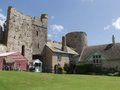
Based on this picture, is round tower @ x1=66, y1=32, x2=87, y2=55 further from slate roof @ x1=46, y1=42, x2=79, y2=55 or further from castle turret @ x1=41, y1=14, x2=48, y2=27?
castle turret @ x1=41, y1=14, x2=48, y2=27

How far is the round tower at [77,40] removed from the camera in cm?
6670

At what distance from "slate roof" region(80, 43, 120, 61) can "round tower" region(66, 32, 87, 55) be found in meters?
1.98

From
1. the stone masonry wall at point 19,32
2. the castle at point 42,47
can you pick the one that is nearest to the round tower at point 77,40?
the castle at point 42,47

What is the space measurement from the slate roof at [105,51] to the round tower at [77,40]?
1980mm

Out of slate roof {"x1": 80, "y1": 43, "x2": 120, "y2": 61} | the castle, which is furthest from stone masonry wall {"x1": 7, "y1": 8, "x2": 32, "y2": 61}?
slate roof {"x1": 80, "y1": 43, "x2": 120, "y2": 61}

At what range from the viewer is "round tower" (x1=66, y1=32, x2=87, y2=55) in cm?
6670

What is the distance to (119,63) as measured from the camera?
2154 inches

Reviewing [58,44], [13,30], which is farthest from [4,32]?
[58,44]

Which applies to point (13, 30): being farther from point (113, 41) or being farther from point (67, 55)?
point (113, 41)

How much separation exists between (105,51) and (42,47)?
46.1ft

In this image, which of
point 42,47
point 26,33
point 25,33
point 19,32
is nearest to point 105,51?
point 42,47

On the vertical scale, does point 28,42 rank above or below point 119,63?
above

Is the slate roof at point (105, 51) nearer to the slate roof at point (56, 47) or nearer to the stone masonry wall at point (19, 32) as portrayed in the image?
the slate roof at point (56, 47)

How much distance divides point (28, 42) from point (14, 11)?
Answer: 706 centimetres
